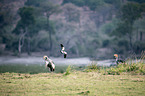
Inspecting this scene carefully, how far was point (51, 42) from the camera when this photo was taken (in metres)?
A: 36.0

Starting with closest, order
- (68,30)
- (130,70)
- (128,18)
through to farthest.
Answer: (130,70) < (128,18) < (68,30)

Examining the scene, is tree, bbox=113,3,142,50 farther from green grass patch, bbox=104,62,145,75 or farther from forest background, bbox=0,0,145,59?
green grass patch, bbox=104,62,145,75

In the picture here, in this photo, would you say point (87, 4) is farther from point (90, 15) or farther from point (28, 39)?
point (28, 39)

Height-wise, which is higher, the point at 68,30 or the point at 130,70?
the point at 68,30

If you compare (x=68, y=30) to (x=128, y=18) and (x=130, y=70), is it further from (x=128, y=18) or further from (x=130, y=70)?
(x=130, y=70)

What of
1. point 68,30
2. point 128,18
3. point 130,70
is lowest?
point 130,70

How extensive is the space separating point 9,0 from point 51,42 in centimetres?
1559

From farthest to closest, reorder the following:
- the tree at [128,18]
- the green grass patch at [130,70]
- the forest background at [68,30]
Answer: the tree at [128,18], the forest background at [68,30], the green grass patch at [130,70]

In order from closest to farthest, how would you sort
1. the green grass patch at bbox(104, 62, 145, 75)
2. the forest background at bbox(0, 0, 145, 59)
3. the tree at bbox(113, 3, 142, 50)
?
1. the green grass patch at bbox(104, 62, 145, 75)
2. the forest background at bbox(0, 0, 145, 59)
3. the tree at bbox(113, 3, 142, 50)

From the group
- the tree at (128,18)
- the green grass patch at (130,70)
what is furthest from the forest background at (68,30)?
the green grass patch at (130,70)

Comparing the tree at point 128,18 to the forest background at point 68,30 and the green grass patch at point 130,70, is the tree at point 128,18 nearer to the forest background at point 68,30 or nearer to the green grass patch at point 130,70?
the forest background at point 68,30

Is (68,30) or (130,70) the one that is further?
(68,30)

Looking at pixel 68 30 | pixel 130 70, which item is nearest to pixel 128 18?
pixel 68 30

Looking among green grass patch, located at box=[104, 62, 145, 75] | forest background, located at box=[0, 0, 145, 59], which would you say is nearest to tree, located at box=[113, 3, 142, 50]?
forest background, located at box=[0, 0, 145, 59]
